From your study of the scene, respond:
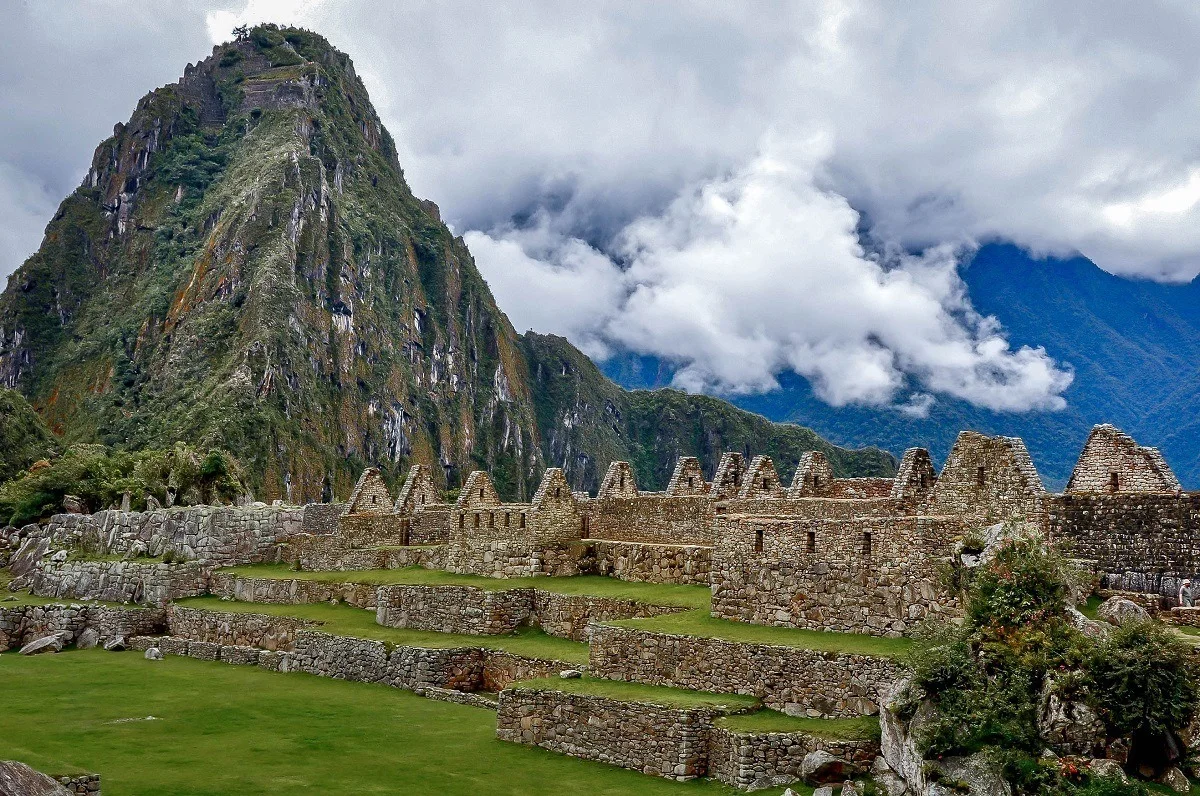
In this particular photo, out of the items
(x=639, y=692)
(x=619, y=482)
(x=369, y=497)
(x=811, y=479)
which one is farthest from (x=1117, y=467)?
(x=369, y=497)

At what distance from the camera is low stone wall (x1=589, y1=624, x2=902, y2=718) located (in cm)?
1559

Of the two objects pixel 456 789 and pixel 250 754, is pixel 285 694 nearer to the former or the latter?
pixel 250 754

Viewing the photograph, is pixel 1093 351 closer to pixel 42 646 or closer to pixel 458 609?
pixel 458 609

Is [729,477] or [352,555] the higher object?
[729,477]

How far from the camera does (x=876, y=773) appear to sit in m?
14.0

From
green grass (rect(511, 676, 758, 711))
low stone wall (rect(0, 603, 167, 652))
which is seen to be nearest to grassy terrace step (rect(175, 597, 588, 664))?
green grass (rect(511, 676, 758, 711))

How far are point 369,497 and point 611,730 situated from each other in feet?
86.1

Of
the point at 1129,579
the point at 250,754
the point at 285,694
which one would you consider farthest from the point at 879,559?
the point at 285,694

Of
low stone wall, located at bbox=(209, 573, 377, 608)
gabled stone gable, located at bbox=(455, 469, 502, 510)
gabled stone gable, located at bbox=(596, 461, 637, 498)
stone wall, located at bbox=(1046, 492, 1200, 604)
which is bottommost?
low stone wall, located at bbox=(209, 573, 377, 608)

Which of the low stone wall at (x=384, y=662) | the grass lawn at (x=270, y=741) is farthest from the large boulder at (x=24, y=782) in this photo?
the low stone wall at (x=384, y=662)

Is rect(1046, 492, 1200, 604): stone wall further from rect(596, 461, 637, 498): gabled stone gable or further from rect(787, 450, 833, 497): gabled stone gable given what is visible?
rect(596, 461, 637, 498): gabled stone gable

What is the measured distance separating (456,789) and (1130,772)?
852 centimetres

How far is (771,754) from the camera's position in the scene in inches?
589

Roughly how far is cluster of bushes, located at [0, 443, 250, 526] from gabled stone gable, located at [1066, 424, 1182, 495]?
1520 inches
